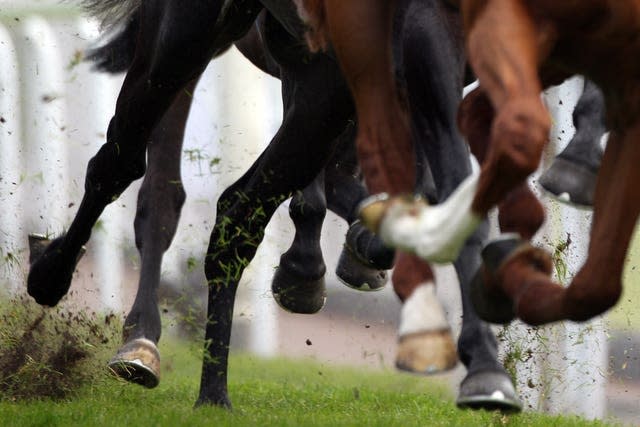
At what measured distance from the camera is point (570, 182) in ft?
13.1

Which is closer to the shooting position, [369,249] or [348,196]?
[369,249]

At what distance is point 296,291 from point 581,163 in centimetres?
197

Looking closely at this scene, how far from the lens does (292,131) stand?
15.9 feet

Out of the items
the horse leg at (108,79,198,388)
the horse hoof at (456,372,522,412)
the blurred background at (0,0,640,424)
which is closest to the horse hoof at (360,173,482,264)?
the horse hoof at (456,372,522,412)

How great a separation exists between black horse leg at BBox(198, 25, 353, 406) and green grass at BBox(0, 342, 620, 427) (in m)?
0.23

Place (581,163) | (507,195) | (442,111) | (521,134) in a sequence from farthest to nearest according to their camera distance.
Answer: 1. (581,163)
2. (442,111)
3. (507,195)
4. (521,134)

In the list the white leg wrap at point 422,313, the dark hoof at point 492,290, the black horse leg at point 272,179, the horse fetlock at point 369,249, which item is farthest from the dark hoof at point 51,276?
the dark hoof at point 492,290

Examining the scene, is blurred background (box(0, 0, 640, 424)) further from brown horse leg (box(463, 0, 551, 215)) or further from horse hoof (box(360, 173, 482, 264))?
brown horse leg (box(463, 0, 551, 215))

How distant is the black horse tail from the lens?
5.82m

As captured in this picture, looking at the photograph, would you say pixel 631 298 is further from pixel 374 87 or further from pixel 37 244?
pixel 374 87

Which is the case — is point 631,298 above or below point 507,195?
below

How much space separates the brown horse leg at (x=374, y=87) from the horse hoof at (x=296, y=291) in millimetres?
2242

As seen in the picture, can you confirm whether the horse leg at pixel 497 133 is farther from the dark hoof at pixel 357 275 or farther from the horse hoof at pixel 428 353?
the dark hoof at pixel 357 275

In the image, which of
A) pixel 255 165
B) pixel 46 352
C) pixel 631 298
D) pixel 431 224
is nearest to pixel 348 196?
pixel 255 165
